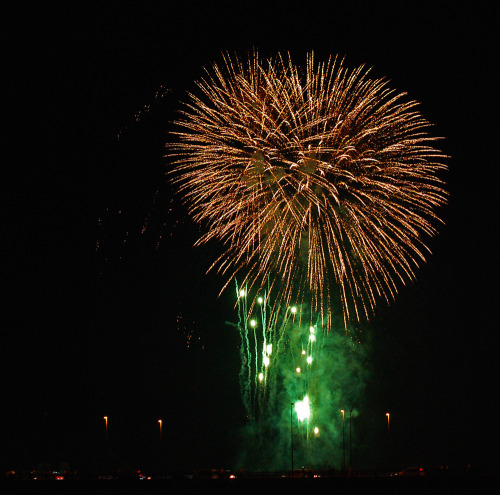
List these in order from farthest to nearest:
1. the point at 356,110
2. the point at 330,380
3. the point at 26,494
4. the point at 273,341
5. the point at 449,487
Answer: the point at 330,380, the point at 273,341, the point at 449,487, the point at 26,494, the point at 356,110

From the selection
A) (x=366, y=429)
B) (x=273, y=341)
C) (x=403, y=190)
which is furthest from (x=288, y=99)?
(x=366, y=429)

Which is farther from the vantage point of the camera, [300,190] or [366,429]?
[366,429]

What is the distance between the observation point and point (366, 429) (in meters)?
62.8

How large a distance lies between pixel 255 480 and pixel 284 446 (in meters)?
27.1

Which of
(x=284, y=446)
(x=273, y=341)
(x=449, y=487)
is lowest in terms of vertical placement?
(x=449, y=487)

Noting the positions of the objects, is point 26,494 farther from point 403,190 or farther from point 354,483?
point 403,190

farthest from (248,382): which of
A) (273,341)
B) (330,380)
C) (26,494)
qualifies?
(26,494)

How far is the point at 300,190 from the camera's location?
2772 cm

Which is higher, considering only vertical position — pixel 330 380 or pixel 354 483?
pixel 330 380

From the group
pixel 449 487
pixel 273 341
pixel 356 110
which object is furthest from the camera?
pixel 273 341

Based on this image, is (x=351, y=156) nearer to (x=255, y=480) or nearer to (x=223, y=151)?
(x=223, y=151)

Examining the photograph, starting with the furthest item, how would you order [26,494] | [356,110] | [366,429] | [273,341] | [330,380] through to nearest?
[366,429], [330,380], [273,341], [26,494], [356,110]

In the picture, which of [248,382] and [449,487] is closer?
[449,487]

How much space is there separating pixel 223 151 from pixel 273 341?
69.0 ft
